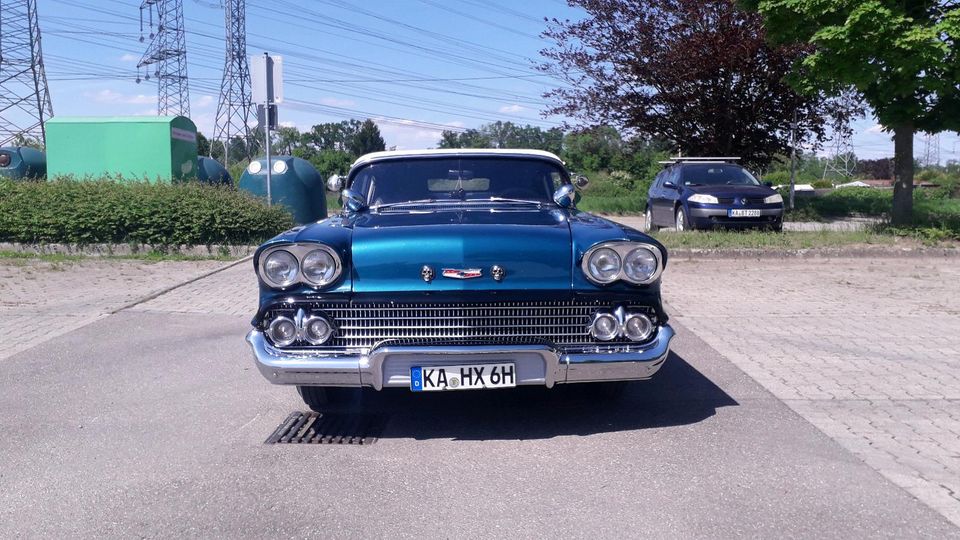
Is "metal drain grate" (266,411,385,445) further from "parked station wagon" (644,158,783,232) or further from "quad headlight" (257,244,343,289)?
"parked station wagon" (644,158,783,232)

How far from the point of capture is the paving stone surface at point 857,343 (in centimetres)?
460

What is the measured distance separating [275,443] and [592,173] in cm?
4335

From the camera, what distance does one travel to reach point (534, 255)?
4.50 metres

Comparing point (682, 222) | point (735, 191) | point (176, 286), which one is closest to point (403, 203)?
point (176, 286)

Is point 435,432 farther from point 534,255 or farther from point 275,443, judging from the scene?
point 534,255

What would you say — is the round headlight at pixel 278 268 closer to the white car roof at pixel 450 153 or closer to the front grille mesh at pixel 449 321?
the front grille mesh at pixel 449 321

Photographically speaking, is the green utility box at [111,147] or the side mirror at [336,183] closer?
the side mirror at [336,183]

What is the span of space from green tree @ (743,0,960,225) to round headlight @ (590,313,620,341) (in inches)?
379

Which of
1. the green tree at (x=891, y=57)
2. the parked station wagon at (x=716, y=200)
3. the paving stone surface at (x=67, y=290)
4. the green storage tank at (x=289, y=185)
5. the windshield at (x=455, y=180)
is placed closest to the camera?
the windshield at (x=455, y=180)

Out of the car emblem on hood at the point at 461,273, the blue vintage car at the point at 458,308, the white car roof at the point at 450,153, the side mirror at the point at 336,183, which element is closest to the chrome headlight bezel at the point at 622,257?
the blue vintage car at the point at 458,308

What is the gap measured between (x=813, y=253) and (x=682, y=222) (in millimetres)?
3117

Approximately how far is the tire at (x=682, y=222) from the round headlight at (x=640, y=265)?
33.7ft

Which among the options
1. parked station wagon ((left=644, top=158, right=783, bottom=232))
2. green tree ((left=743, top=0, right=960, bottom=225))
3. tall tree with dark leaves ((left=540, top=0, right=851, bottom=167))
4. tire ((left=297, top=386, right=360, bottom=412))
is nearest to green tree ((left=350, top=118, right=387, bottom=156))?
tall tree with dark leaves ((left=540, top=0, right=851, bottom=167))

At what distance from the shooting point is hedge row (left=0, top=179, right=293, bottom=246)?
514 inches
